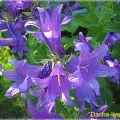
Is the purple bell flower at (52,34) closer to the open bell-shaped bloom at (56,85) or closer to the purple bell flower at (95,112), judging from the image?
the open bell-shaped bloom at (56,85)

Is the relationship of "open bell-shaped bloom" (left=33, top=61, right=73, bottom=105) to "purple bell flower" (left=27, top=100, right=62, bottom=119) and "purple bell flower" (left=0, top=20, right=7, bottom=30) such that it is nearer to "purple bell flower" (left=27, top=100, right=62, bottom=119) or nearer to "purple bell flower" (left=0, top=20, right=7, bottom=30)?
"purple bell flower" (left=27, top=100, right=62, bottom=119)

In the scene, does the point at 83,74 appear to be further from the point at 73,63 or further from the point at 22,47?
the point at 22,47

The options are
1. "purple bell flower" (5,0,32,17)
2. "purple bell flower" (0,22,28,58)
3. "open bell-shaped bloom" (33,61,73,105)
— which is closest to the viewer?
"open bell-shaped bloom" (33,61,73,105)

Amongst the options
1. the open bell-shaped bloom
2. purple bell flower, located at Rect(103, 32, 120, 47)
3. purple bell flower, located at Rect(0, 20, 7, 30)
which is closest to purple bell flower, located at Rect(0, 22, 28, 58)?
purple bell flower, located at Rect(0, 20, 7, 30)

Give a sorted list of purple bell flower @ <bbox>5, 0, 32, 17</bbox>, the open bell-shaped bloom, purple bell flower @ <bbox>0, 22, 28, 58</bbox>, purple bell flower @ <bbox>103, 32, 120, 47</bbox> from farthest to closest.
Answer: purple bell flower @ <bbox>5, 0, 32, 17</bbox>
purple bell flower @ <bbox>0, 22, 28, 58</bbox>
purple bell flower @ <bbox>103, 32, 120, 47</bbox>
the open bell-shaped bloom

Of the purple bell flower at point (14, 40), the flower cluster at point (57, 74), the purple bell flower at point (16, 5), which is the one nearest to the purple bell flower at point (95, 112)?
the flower cluster at point (57, 74)

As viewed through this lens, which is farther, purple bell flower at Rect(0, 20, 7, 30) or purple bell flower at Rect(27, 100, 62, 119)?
purple bell flower at Rect(0, 20, 7, 30)

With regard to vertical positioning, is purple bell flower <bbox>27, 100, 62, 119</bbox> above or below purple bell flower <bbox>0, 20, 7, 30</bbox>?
below
